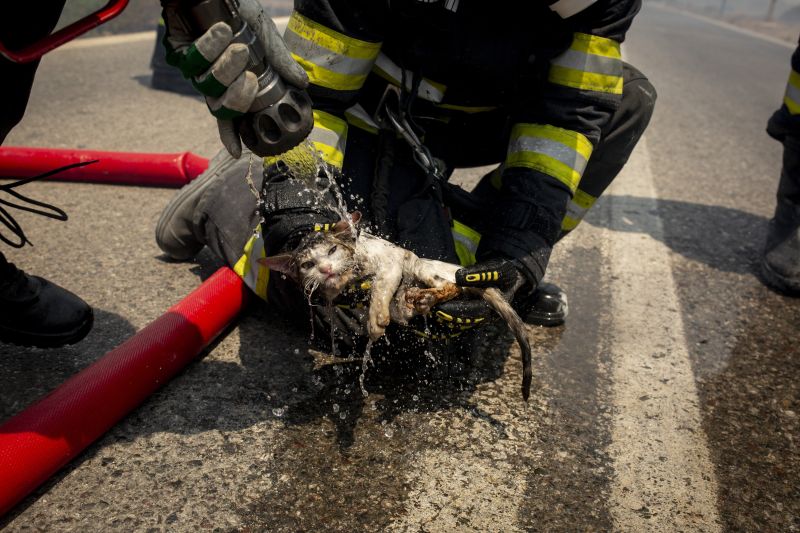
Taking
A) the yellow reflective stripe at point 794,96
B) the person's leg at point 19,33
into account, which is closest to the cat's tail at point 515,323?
the person's leg at point 19,33

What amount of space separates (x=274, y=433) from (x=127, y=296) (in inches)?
35.1

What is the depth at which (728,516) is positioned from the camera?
1.57 m

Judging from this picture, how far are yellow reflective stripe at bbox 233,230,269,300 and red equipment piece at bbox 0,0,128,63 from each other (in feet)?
2.57

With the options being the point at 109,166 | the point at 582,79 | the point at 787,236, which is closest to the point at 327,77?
the point at 582,79

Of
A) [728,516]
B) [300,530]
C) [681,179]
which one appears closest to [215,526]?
[300,530]

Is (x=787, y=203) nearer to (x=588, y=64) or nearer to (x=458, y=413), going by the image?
(x=588, y=64)

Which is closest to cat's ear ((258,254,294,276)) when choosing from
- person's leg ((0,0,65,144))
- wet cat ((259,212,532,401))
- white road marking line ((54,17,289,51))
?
wet cat ((259,212,532,401))

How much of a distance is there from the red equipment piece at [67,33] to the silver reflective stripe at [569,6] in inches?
44.5

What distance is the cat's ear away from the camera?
1.67 m

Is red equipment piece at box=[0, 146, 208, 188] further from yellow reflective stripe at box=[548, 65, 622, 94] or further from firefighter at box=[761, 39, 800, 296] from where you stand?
firefighter at box=[761, 39, 800, 296]

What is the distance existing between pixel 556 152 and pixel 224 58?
1.06 m

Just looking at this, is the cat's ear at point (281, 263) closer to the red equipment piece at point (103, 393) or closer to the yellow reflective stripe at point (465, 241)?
the red equipment piece at point (103, 393)

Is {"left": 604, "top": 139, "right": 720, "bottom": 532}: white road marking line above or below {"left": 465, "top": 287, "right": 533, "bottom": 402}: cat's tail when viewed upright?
below

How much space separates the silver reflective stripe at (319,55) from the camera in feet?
6.00
